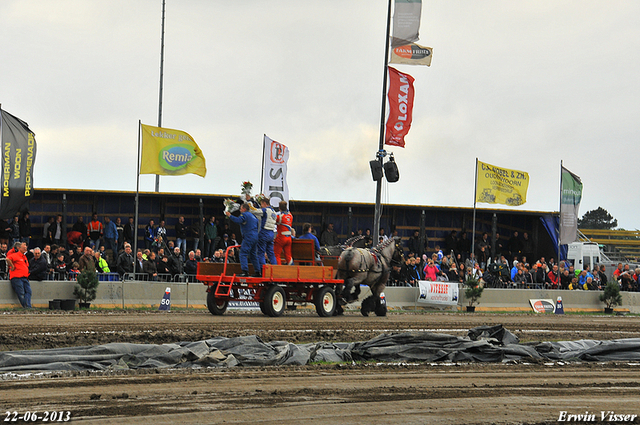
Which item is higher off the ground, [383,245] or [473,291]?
[383,245]

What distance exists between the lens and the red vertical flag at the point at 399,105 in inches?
910

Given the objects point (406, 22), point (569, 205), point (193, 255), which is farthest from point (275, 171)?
point (569, 205)

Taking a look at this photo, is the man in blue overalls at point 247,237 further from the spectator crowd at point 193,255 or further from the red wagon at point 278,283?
the spectator crowd at point 193,255

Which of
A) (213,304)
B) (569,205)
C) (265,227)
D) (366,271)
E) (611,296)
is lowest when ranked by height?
(611,296)

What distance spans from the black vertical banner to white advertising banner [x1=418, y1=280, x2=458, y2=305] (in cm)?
1219

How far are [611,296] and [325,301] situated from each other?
1432cm

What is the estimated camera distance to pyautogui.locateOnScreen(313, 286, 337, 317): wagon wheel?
686 inches

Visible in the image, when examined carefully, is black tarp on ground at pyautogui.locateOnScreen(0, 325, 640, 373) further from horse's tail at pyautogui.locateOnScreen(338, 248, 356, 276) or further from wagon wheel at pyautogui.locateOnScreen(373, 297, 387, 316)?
wagon wheel at pyautogui.locateOnScreen(373, 297, 387, 316)

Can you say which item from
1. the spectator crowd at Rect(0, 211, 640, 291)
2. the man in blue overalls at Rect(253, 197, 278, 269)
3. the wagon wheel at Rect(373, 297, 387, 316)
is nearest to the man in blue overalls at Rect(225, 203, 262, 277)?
the man in blue overalls at Rect(253, 197, 278, 269)

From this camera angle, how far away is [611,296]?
1075 inches

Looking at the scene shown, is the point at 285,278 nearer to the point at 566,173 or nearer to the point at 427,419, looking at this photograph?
the point at 427,419

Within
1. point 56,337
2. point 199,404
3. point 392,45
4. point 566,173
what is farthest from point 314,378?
point 566,173

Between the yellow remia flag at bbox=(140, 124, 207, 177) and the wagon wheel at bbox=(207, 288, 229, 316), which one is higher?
the yellow remia flag at bbox=(140, 124, 207, 177)

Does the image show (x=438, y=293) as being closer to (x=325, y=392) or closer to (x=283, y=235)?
(x=283, y=235)
